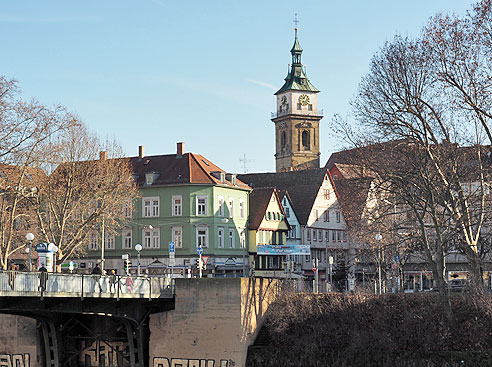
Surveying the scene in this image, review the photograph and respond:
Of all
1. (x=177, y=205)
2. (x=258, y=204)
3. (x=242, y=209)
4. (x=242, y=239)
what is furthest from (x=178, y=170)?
(x=258, y=204)

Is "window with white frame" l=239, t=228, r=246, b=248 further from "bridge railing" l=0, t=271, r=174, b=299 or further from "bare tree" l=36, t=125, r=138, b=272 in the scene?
"bridge railing" l=0, t=271, r=174, b=299

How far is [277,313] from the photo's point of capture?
48750 millimetres

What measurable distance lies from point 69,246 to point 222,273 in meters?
21.2

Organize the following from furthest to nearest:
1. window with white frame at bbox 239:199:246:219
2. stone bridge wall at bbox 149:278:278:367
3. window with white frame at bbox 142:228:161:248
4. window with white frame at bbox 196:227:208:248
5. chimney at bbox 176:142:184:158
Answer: window with white frame at bbox 239:199:246:219, chimney at bbox 176:142:184:158, window with white frame at bbox 142:228:161:248, window with white frame at bbox 196:227:208:248, stone bridge wall at bbox 149:278:278:367

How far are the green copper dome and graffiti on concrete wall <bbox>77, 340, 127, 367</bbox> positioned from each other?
94.6 m

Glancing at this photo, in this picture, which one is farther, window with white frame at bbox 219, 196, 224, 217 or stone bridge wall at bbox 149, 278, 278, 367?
window with white frame at bbox 219, 196, 224, 217

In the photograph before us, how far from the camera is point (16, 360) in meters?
48.7

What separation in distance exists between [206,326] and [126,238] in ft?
111

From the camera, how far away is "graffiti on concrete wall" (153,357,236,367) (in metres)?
45.8

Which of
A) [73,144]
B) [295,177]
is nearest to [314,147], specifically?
[295,177]

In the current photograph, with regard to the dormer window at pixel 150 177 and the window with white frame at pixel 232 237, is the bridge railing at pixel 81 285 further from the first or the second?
the window with white frame at pixel 232 237

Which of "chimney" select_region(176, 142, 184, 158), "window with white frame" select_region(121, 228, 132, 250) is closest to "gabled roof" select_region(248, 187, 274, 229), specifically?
"chimney" select_region(176, 142, 184, 158)

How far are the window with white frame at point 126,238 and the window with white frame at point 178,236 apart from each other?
4.56 meters

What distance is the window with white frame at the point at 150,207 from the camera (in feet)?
257
